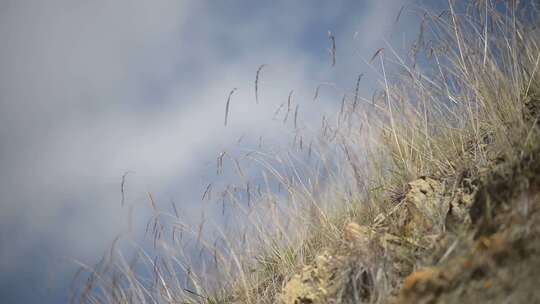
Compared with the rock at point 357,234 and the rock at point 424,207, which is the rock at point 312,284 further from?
the rock at point 424,207

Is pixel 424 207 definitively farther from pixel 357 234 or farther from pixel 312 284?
pixel 312 284

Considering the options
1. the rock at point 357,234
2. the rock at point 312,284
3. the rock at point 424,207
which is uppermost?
the rock at point 424,207

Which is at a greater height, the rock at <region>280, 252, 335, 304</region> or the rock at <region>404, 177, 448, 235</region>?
the rock at <region>404, 177, 448, 235</region>

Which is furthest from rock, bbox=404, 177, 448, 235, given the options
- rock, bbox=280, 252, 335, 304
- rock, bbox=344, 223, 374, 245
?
rock, bbox=280, 252, 335, 304

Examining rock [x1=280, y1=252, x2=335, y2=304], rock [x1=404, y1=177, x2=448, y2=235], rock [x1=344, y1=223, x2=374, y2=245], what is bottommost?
rock [x1=280, y1=252, x2=335, y2=304]

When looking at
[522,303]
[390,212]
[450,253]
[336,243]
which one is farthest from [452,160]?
[522,303]

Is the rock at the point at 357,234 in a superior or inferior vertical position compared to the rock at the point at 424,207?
inferior

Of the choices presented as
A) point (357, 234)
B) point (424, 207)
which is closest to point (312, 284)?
point (357, 234)

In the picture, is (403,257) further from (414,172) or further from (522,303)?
(414,172)

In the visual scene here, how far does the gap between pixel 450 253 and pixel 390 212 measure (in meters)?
0.82

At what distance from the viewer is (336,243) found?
2.38 metres

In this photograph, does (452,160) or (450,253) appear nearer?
(450,253)

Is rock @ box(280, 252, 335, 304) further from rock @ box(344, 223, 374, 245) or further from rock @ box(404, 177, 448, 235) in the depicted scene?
rock @ box(404, 177, 448, 235)

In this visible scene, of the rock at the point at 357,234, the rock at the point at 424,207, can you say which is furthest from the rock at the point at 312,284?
the rock at the point at 424,207
